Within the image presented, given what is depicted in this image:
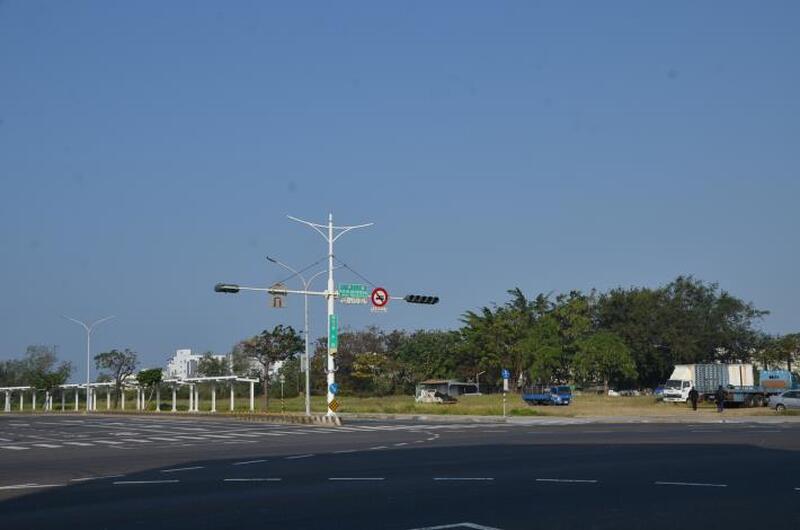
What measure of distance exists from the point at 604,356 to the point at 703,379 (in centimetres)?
2027

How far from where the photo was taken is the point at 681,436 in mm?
29969

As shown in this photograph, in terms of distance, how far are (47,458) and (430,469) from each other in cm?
1171

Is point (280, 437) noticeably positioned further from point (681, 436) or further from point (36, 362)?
point (36, 362)

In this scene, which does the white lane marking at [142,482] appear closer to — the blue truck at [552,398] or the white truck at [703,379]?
the white truck at [703,379]

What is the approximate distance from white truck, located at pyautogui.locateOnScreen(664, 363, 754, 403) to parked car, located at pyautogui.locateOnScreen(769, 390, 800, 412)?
1121cm

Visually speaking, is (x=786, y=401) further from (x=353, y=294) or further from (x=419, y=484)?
(x=419, y=484)

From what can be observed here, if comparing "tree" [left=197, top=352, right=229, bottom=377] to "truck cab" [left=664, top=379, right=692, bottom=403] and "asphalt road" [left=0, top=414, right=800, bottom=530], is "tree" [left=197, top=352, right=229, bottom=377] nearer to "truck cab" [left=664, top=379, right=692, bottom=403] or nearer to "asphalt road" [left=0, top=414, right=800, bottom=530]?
"truck cab" [left=664, top=379, right=692, bottom=403]

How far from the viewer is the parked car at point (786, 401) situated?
56.5 m

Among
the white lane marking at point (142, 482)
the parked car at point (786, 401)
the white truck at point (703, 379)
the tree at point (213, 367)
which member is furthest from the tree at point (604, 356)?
the white lane marking at point (142, 482)

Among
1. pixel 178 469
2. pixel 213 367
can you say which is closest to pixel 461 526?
pixel 178 469

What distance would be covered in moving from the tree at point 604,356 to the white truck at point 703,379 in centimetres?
1901

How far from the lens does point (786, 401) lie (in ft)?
186

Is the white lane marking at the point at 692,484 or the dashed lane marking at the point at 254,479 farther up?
the white lane marking at the point at 692,484

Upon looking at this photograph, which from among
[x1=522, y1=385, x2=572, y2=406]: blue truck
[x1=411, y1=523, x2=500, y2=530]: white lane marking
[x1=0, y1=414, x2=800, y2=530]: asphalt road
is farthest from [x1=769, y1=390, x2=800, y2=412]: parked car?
[x1=411, y1=523, x2=500, y2=530]: white lane marking
